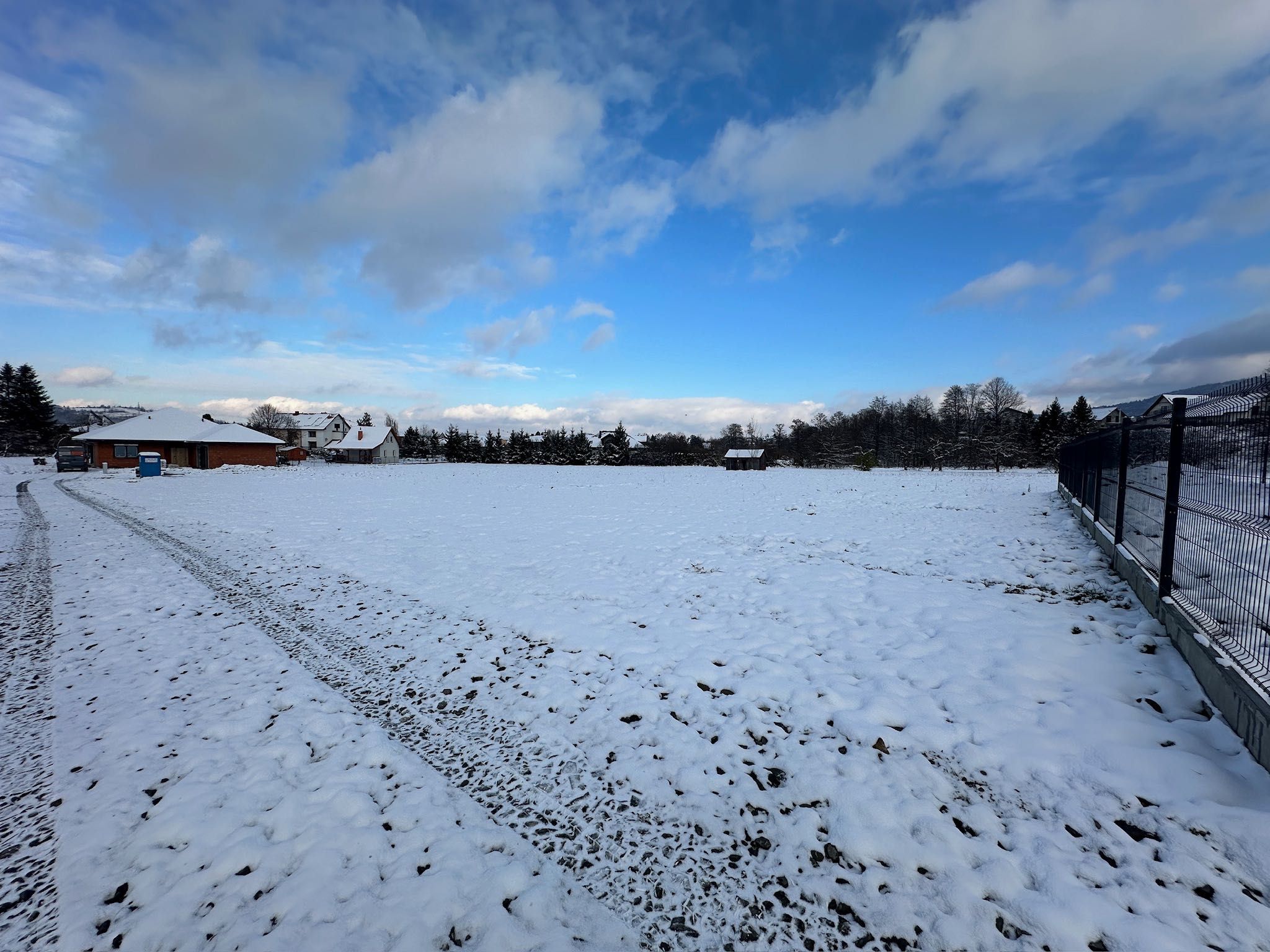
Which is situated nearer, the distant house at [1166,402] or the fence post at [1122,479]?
the distant house at [1166,402]

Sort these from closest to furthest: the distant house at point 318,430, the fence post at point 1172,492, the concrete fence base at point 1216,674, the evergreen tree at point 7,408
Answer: the concrete fence base at point 1216,674, the fence post at point 1172,492, the evergreen tree at point 7,408, the distant house at point 318,430

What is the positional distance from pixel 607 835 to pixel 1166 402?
289 inches

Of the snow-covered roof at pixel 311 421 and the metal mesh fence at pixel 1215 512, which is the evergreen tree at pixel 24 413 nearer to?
the snow-covered roof at pixel 311 421

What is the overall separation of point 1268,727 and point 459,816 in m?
5.17

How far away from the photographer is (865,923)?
2586 millimetres

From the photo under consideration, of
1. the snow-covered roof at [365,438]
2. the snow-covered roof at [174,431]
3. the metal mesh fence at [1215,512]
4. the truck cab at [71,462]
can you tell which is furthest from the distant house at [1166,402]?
the snow-covered roof at [365,438]

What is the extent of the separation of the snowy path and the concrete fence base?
423cm

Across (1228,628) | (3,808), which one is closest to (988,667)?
(1228,628)

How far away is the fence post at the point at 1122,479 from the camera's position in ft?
24.5

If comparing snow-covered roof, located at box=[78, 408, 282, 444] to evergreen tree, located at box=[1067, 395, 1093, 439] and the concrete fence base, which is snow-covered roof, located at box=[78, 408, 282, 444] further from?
evergreen tree, located at box=[1067, 395, 1093, 439]

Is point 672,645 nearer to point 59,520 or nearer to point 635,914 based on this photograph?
point 635,914

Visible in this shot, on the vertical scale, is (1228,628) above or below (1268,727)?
above

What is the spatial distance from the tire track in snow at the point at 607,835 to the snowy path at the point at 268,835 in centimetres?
14

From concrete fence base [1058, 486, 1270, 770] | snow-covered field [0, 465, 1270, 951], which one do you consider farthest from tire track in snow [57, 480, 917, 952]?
concrete fence base [1058, 486, 1270, 770]
